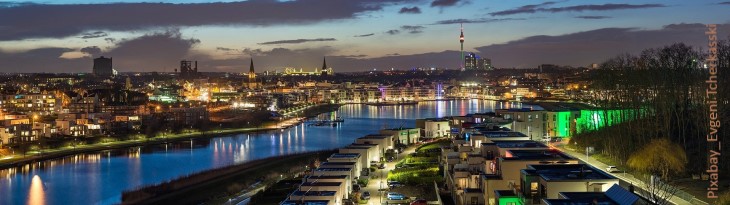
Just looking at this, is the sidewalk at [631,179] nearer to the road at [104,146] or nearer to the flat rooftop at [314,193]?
the flat rooftop at [314,193]

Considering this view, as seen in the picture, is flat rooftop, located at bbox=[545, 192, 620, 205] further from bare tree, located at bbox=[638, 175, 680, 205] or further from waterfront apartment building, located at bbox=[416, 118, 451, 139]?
waterfront apartment building, located at bbox=[416, 118, 451, 139]

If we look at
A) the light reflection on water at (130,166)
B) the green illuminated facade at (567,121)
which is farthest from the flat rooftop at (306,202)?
the green illuminated facade at (567,121)

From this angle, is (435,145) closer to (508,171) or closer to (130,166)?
(130,166)

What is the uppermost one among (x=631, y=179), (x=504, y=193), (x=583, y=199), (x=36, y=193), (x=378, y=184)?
(x=583, y=199)

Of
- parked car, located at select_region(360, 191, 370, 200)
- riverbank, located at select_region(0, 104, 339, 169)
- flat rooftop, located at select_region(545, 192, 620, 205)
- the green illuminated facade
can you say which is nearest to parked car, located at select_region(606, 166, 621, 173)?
parked car, located at select_region(360, 191, 370, 200)

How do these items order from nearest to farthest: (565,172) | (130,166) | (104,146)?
1. (565,172)
2. (130,166)
3. (104,146)

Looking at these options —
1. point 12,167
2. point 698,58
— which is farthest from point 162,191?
point 698,58

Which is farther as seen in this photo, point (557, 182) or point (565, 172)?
point (565, 172)

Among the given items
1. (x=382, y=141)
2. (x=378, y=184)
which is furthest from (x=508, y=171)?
(x=382, y=141)
